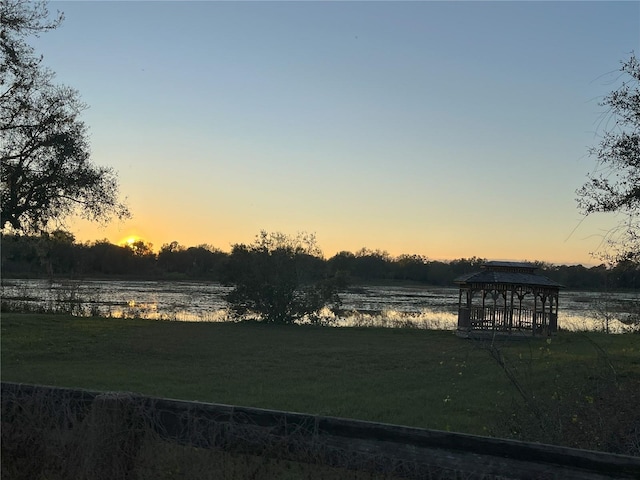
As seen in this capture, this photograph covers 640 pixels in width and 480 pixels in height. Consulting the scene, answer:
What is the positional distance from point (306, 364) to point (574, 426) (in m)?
9.39

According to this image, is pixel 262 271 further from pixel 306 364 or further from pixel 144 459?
pixel 144 459

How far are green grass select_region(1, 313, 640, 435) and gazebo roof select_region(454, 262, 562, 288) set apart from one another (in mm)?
3708

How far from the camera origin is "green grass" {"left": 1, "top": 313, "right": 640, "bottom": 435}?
9.14 metres

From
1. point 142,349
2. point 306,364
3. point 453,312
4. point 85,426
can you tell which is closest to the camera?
point 85,426

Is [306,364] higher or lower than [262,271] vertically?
lower

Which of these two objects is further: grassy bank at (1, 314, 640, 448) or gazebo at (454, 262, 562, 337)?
gazebo at (454, 262, 562, 337)

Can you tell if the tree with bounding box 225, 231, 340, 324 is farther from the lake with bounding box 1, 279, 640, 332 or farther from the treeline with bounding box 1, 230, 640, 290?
the treeline with bounding box 1, 230, 640, 290

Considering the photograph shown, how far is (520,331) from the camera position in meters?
24.1

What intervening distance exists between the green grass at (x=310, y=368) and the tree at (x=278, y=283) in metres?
6.70

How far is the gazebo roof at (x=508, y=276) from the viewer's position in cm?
2439

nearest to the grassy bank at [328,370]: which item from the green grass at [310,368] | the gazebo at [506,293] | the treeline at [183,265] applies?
the green grass at [310,368]

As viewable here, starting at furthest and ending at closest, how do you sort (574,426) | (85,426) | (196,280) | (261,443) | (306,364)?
(196,280)
(306,364)
(574,426)
(85,426)
(261,443)

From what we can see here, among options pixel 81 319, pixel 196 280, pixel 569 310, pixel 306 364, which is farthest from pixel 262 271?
pixel 196 280

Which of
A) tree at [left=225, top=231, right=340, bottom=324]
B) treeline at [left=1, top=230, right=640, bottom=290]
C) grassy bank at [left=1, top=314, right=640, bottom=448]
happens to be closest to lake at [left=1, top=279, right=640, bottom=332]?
tree at [left=225, top=231, right=340, bottom=324]
